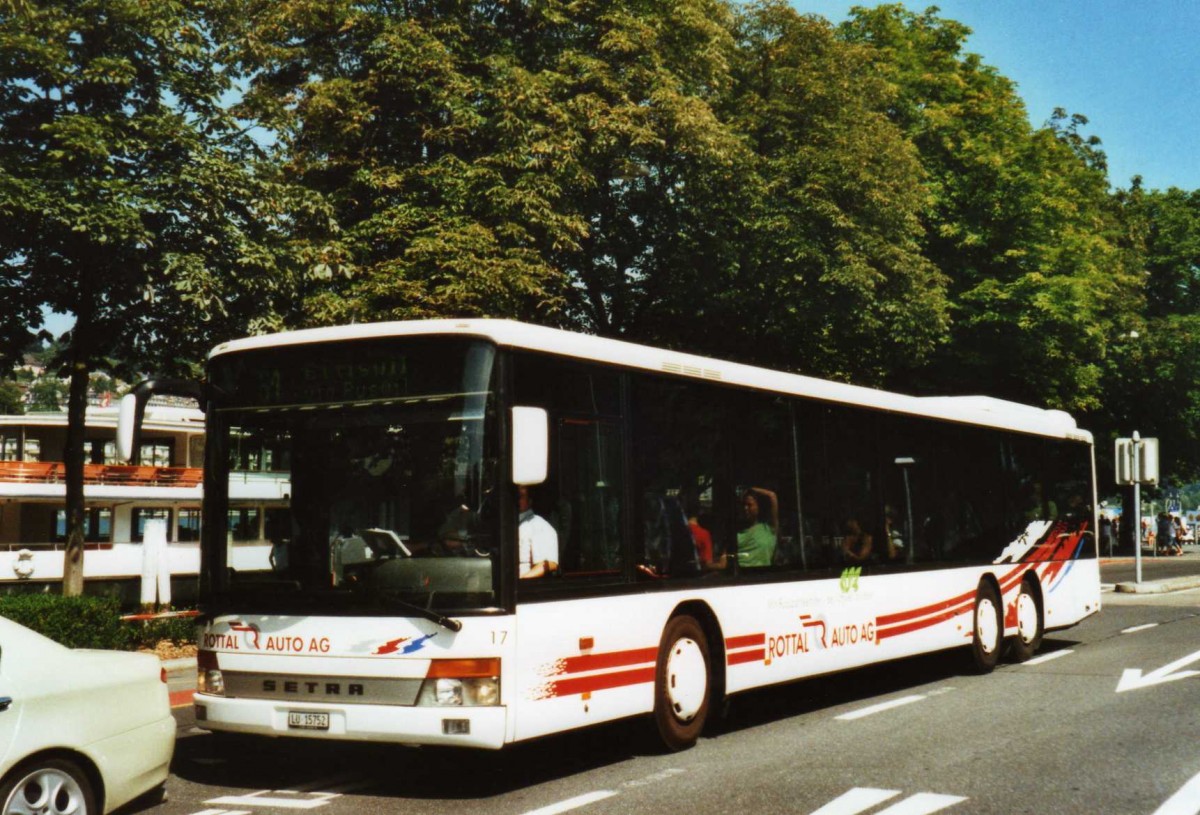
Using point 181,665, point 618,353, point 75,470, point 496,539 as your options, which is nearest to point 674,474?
point 618,353

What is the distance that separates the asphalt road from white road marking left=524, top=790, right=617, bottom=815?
0.01m

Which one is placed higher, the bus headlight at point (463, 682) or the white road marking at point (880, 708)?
the bus headlight at point (463, 682)

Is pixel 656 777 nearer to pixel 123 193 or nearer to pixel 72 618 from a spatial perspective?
pixel 72 618

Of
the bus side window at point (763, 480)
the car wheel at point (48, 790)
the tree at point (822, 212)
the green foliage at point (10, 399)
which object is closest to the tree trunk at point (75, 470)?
the bus side window at point (763, 480)

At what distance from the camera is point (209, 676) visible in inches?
337

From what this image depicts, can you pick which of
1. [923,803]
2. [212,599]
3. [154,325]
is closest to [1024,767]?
[923,803]

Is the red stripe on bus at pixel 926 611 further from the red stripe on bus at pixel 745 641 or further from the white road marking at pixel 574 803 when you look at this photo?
the white road marking at pixel 574 803

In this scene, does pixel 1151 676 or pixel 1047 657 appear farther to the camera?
pixel 1047 657

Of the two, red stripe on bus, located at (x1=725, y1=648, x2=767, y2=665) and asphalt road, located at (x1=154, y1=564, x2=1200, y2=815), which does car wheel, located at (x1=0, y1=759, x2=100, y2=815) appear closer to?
asphalt road, located at (x1=154, y1=564, x2=1200, y2=815)

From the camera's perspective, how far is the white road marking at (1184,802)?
722cm

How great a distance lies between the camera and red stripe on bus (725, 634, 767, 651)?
10109mm

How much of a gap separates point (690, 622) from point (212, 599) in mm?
3407

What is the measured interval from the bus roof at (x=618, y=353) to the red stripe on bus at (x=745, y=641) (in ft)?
6.58

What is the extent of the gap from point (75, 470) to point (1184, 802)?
51.1ft
